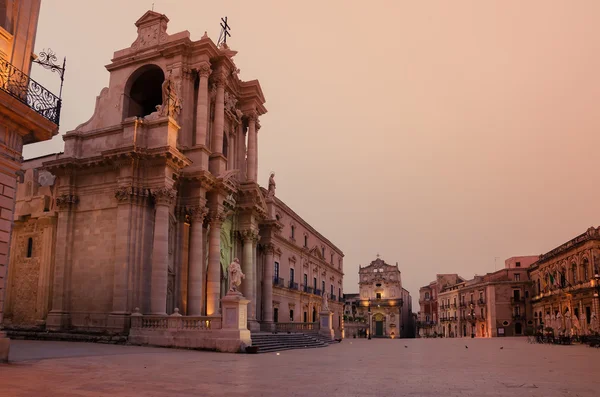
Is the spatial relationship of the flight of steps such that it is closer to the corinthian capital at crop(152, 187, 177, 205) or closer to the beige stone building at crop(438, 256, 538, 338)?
the corinthian capital at crop(152, 187, 177, 205)

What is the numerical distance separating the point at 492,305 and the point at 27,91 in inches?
2936

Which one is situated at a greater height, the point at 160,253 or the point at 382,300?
the point at 160,253

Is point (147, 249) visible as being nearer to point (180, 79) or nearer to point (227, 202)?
point (227, 202)

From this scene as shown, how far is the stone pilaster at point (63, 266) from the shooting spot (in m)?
22.6

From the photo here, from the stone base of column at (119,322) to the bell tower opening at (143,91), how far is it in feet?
35.5

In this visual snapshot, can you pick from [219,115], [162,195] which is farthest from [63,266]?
[219,115]

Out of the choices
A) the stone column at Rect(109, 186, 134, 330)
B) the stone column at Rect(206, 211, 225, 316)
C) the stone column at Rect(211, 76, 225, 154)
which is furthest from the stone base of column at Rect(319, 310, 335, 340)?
the stone column at Rect(109, 186, 134, 330)

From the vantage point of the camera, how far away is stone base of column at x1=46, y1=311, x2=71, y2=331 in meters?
22.4

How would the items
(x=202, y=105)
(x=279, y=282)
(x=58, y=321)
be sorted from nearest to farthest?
(x=58, y=321) < (x=202, y=105) < (x=279, y=282)

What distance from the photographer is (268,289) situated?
33.4 meters

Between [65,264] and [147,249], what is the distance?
4.03m

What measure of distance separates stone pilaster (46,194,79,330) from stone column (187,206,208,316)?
17.3 feet

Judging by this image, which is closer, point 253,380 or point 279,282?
point 253,380

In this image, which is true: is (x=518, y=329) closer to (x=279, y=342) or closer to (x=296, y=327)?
(x=296, y=327)
